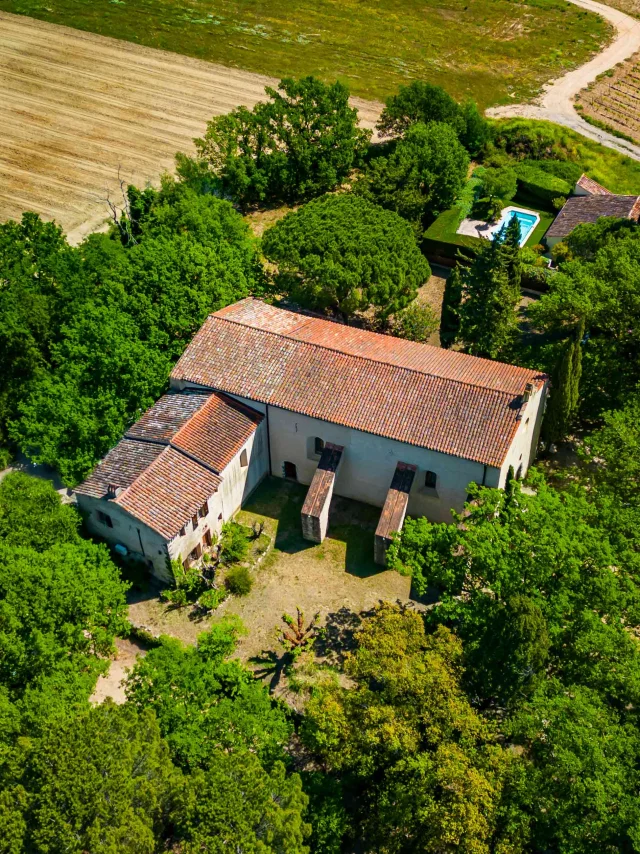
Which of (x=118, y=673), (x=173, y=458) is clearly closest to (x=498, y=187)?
(x=173, y=458)

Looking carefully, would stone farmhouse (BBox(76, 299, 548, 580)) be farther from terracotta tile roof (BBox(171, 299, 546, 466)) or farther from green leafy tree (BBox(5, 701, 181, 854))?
green leafy tree (BBox(5, 701, 181, 854))

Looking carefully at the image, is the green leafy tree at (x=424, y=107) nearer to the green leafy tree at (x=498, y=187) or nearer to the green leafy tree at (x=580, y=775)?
the green leafy tree at (x=498, y=187)

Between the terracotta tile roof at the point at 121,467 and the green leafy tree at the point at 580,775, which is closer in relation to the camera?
the green leafy tree at the point at 580,775

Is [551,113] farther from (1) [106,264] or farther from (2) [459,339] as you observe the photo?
(1) [106,264]

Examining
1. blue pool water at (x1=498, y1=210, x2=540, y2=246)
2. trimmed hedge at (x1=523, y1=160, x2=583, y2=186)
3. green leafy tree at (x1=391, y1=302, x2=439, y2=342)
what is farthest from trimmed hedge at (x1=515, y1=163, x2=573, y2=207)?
green leafy tree at (x1=391, y1=302, x2=439, y2=342)

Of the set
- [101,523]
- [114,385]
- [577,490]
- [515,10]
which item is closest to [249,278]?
[114,385]

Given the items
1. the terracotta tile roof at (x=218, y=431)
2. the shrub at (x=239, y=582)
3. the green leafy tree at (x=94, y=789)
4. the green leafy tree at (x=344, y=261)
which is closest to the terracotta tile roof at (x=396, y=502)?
the shrub at (x=239, y=582)
